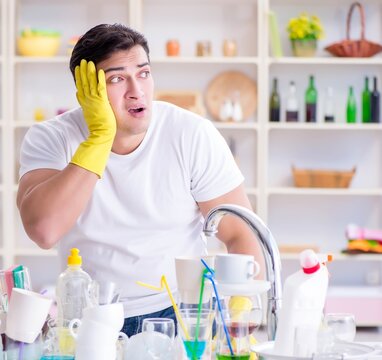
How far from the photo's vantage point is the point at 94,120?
2.26 metres

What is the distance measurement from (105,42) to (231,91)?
10.7 ft

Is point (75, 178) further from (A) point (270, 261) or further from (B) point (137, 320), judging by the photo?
(A) point (270, 261)

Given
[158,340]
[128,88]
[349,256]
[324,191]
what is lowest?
[349,256]

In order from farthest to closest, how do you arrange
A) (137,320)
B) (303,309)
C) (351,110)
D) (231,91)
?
1. (231,91)
2. (351,110)
3. (137,320)
4. (303,309)

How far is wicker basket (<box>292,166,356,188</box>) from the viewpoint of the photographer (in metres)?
5.39

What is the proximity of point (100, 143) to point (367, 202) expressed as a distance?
3713 mm

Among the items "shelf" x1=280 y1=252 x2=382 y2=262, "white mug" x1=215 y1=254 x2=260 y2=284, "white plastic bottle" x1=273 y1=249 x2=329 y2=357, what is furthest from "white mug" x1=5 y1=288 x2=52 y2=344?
"shelf" x1=280 y1=252 x2=382 y2=262

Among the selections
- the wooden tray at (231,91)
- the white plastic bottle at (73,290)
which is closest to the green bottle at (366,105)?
the wooden tray at (231,91)

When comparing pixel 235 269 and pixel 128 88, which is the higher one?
pixel 128 88

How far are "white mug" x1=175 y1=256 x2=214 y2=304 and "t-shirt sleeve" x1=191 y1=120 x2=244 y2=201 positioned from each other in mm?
559

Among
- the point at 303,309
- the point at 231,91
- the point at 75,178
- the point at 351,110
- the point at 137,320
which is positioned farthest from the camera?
the point at 231,91

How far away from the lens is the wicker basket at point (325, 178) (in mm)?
5387

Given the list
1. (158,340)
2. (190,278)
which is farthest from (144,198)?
(158,340)

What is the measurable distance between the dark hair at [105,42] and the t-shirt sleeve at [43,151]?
22 centimetres
